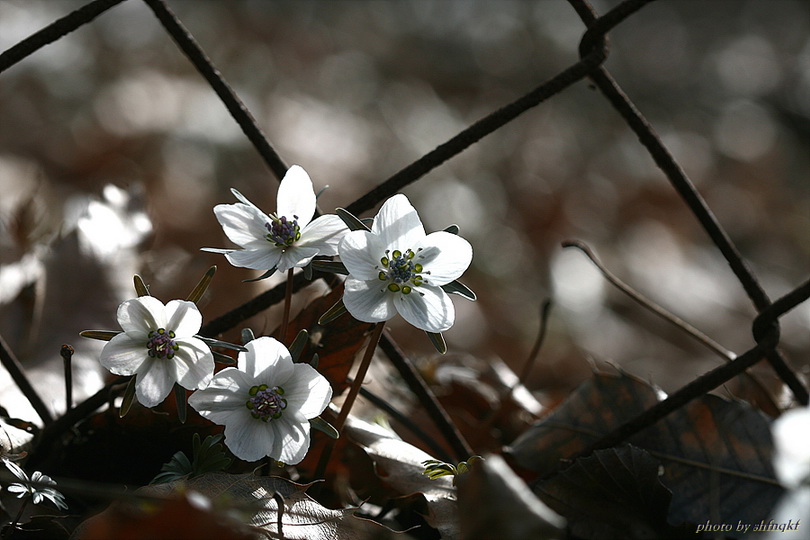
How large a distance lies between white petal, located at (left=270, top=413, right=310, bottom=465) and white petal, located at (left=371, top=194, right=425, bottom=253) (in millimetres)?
169

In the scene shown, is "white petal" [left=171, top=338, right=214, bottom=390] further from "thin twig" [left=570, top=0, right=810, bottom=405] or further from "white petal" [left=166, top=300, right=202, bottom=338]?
"thin twig" [left=570, top=0, right=810, bottom=405]

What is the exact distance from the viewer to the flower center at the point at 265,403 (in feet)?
2.05

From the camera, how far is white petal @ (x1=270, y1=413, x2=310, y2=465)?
0.62 meters

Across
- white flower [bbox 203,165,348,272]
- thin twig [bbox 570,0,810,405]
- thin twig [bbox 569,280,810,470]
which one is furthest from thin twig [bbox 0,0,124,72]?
thin twig [bbox 569,280,810,470]

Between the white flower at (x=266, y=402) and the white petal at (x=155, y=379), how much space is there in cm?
3

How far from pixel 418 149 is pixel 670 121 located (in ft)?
9.31

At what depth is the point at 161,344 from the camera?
0.62 m

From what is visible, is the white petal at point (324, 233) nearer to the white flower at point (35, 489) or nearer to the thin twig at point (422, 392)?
the thin twig at point (422, 392)

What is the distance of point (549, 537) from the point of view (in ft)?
1.68

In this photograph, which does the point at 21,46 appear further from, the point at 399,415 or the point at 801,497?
the point at 801,497

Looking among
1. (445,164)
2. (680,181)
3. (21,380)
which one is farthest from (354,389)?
(445,164)

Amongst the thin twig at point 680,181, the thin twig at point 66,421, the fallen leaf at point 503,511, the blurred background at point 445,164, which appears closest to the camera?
the fallen leaf at point 503,511

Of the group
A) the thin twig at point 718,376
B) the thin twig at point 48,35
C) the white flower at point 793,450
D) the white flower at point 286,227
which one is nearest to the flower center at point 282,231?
the white flower at point 286,227

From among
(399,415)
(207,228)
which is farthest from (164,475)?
(207,228)
